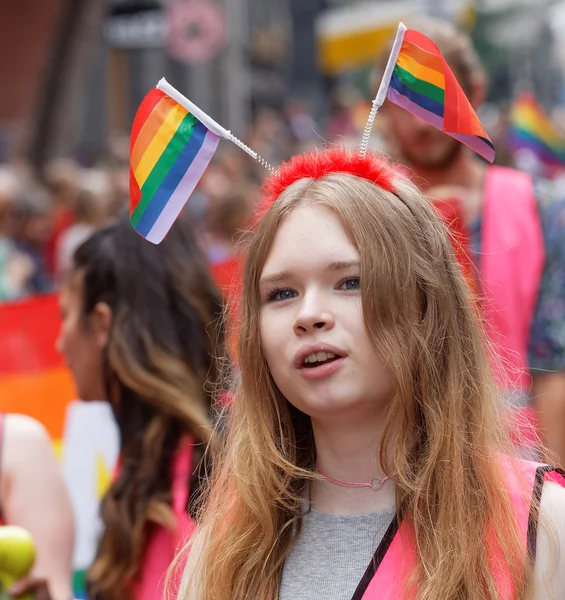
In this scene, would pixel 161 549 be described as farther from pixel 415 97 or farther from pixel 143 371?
pixel 415 97

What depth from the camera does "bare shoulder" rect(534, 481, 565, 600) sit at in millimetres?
1836

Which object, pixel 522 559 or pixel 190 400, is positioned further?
pixel 190 400

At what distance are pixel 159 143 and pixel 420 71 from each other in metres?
0.54

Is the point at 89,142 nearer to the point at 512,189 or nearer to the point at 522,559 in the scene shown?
the point at 512,189

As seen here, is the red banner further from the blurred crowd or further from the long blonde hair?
the long blonde hair

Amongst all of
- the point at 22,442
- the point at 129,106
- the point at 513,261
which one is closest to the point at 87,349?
the point at 22,442

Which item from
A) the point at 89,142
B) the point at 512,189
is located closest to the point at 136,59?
the point at 89,142

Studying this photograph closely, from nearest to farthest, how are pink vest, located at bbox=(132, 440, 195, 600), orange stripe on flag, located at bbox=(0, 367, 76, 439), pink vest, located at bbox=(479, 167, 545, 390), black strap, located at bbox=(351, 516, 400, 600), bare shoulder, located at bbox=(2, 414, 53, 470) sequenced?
black strap, located at bbox=(351, 516, 400, 600)
bare shoulder, located at bbox=(2, 414, 53, 470)
pink vest, located at bbox=(132, 440, 195, 600)
pink vest, located at bbox=(479, 167, 545, 390)
orange stripe on flag, located at bbox=(0, 367, 76, 439)

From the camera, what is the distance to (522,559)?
1854mm

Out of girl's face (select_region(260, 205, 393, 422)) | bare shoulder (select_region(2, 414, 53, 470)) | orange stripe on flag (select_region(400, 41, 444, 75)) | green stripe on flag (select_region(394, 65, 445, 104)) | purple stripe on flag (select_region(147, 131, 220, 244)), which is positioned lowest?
bare shoulder (select_region(2, 414, 53, 470))

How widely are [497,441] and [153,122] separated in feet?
3.04

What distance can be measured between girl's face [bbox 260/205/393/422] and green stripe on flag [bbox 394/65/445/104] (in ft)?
1.27

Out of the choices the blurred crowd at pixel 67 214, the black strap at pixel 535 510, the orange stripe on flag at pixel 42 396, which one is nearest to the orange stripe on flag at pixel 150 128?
the black strap at pixel 535 510

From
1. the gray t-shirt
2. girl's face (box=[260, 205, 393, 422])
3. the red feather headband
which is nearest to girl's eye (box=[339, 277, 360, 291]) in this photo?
girl's face (box=[260, 205, 393, 422])
